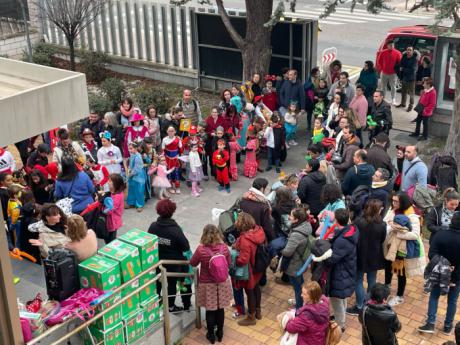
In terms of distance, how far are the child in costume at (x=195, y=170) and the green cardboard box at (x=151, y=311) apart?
15.0ft

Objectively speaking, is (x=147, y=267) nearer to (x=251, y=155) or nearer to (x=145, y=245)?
(x=145, y=245)

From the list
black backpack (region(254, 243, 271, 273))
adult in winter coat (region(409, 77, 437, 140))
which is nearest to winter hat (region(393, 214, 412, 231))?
black backpack (region(254, 243, 271, 273))

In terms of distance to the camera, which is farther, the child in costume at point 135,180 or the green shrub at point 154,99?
the green shrub at point 154,99

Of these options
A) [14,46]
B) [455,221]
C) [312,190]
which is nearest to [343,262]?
[455,221]

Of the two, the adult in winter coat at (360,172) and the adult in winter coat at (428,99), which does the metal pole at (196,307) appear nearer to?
the adult in winter coat at (360,172)

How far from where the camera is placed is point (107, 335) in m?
7.37

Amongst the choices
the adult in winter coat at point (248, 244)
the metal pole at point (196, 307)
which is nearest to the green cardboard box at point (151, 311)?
the metal pole at point (196, 307)

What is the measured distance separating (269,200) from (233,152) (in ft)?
10.7

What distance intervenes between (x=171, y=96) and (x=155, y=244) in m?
10.4

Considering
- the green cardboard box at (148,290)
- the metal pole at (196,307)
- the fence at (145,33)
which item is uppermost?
the fence at (145,33)

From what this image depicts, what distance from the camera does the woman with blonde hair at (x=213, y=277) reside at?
7801mm

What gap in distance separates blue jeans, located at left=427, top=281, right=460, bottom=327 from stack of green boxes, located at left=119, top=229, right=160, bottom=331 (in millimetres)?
3520

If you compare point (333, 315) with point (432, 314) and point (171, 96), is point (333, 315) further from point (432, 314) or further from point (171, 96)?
point (171, 96)

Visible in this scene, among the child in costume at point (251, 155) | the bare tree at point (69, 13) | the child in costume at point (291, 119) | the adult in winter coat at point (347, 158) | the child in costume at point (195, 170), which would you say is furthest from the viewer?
the bare tree at point (69, 13)
